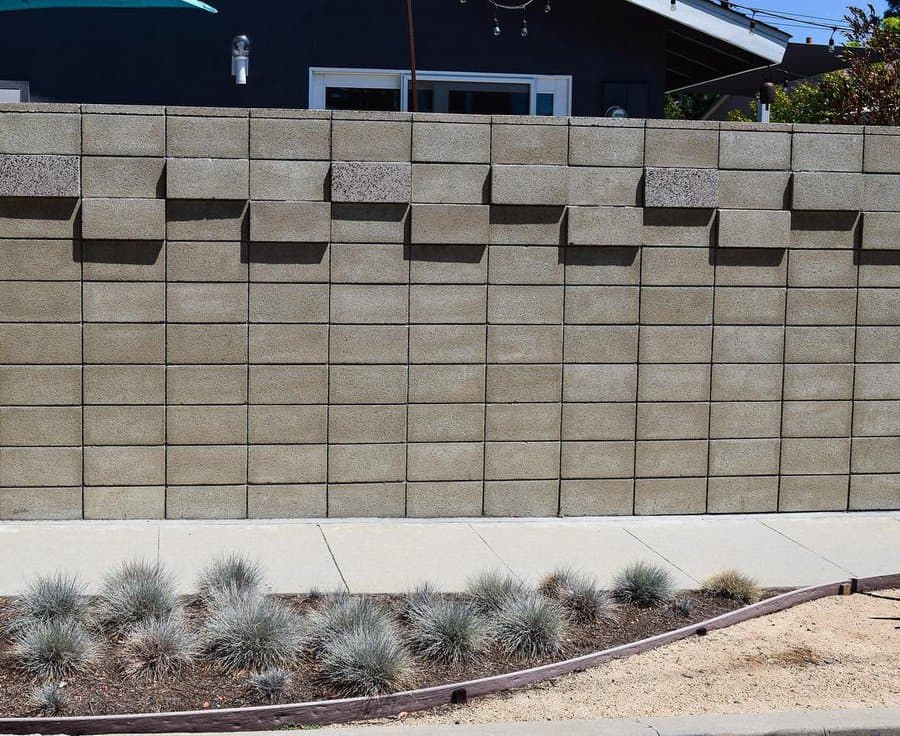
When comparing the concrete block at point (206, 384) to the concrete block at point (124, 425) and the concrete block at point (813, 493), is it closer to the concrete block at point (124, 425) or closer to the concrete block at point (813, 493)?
the concrete block at point (124, 425)

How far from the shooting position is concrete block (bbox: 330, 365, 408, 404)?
841 cm

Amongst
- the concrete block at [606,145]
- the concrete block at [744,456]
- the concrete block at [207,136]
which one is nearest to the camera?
the concrete block at [207,136]

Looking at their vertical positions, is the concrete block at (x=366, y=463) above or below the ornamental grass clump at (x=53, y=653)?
above

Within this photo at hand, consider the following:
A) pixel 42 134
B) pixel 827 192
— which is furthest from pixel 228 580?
pixel 827 192

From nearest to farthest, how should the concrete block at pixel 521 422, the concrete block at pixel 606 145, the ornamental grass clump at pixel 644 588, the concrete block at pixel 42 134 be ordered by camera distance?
the ornamental grass clump at pixel 644 588
the concrete block at pixel 42 134
the concrete block at pixel 606 145
the concrete block at pixel 521 422

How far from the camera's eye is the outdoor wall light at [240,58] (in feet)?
36.3

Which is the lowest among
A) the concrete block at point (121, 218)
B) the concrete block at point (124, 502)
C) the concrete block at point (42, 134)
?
the concrete block at point (124, 502)

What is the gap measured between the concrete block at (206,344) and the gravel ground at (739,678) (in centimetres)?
368

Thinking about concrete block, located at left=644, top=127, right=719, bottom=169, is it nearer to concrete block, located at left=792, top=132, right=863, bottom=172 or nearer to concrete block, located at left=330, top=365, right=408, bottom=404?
concrete block, located at left=792, top=132, right=863, bottom=172

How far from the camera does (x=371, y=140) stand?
27.2 feet

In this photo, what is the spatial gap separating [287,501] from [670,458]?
2.86 meters

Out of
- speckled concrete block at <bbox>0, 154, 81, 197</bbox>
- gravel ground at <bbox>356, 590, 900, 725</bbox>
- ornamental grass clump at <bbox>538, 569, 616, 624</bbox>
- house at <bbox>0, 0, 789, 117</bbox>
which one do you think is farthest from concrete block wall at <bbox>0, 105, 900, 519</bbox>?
house at <bbox>0, 0, 789, 117</bbox>

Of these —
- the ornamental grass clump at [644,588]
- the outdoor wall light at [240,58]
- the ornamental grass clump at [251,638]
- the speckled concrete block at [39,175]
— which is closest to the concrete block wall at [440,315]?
the speckled concrete block at [39,175]

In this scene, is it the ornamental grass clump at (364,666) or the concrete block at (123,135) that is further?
the concrete block at (123,135)
